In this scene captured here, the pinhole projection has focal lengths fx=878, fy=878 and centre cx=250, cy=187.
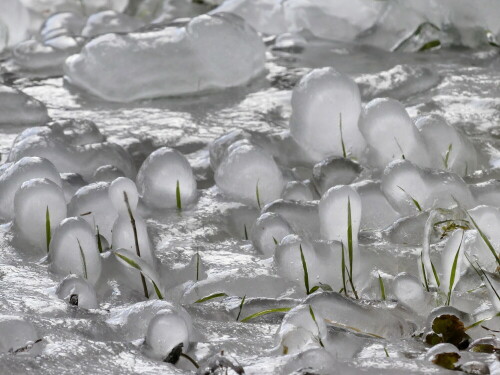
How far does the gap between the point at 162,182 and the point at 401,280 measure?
0.67m

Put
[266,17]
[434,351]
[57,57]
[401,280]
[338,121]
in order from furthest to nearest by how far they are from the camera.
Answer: [266,17], [57,57], [338,121], [401,280], [434,351]

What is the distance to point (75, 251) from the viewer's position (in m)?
1.57

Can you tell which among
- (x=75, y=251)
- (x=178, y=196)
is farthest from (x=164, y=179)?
(x=75, y=251)

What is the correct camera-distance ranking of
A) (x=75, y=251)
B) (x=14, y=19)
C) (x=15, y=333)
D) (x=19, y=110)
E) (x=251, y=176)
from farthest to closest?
1. (x=14, y=19)
2. (x=19, y=110)
3. (x=251, y=176)
4. (x=75, y=251)
5. (x=15, y=333)

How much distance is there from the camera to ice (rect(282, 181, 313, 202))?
6.32 ft

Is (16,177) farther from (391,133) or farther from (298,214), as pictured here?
(391,133)

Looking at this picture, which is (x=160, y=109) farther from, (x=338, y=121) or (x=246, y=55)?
(x=338, y=121)

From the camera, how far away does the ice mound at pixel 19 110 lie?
248cm

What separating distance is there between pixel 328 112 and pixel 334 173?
0.19 metres

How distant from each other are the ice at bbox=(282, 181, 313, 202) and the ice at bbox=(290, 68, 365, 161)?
0.20 metres

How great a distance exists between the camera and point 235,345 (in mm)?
1303

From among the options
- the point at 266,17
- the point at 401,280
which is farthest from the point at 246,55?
the point at 401,280

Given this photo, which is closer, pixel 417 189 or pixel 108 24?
pixel 417 189

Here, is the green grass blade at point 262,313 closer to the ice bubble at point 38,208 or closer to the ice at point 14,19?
the ice bubble at point 38,208
